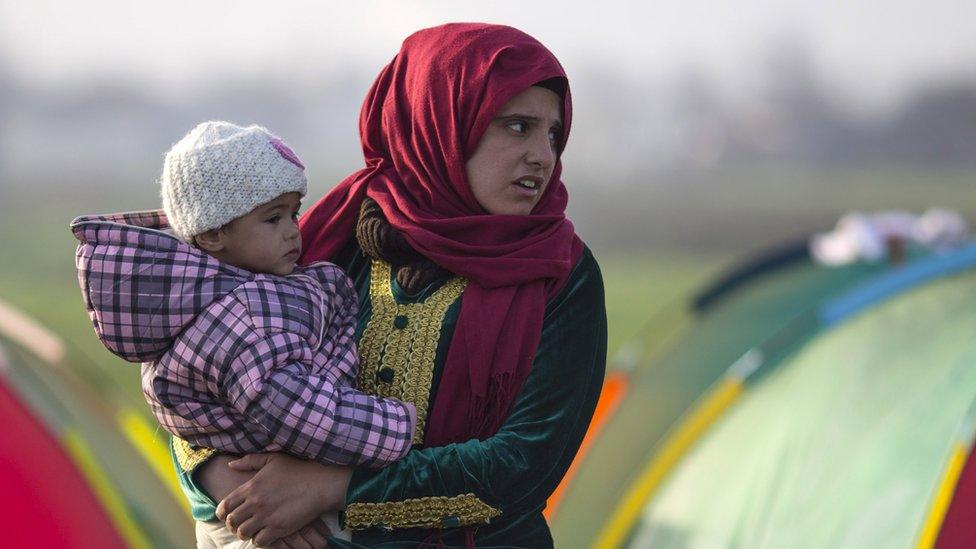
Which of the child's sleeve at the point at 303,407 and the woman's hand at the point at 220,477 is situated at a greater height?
the child's sleeve at the point at 303,407

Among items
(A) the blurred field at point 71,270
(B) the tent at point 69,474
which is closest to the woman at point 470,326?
(B) the tent at point 69,474

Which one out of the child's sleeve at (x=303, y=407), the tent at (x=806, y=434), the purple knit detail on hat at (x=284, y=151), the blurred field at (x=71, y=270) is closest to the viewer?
the child's sleeve at (x=303, y=407)

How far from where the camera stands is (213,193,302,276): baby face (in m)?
1.59

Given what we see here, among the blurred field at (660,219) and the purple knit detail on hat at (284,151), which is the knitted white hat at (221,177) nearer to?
the purple knit detail on hat at (284,151)

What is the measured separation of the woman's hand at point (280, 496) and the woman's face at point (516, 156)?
1.28 ft

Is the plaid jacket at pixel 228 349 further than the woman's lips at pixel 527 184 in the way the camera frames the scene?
No

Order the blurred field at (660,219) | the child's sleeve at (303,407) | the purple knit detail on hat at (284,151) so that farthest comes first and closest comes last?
the blurred field at (660,219) → the purple knit detail on hat at (284,151) → the child's sleeve at (303,407)

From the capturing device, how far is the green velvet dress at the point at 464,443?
5.24 feet

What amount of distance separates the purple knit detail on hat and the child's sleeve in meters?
0.22

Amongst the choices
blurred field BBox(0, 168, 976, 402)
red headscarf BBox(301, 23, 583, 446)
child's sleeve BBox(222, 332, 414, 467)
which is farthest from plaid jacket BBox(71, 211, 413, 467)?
blurred field BBox(0, 168, 976, 402)

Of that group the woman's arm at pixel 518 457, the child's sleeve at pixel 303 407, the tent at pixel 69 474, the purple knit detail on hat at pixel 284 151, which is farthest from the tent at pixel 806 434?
the purple knit detail on hat at pixel 284 151

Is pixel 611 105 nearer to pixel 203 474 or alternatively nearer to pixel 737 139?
pixel 737 139

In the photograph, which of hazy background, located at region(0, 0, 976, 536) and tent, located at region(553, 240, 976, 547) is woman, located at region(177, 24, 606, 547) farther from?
hazy background, located at region(0, 0, 976, 536)

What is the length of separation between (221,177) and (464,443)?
43cm
